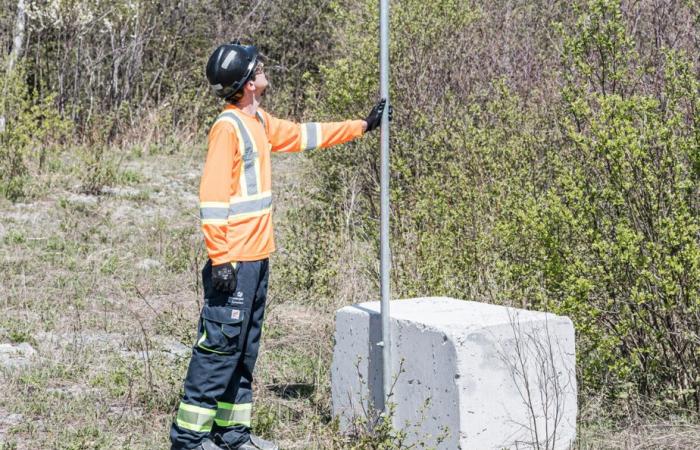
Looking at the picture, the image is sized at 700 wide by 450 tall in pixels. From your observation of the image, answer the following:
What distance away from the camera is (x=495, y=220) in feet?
21.8

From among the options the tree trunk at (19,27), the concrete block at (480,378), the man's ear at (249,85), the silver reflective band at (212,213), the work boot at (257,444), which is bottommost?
the work boot at (257,444)

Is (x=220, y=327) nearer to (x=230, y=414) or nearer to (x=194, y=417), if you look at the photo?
(x=194, y=417)

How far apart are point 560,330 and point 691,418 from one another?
1.00 m

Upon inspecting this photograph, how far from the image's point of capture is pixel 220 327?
4.48m

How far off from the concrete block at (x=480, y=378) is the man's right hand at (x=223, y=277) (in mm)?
774

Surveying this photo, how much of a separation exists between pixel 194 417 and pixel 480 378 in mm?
1399

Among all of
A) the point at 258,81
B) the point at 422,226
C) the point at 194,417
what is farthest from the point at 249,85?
the point at 422,226

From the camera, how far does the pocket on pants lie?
4477mm

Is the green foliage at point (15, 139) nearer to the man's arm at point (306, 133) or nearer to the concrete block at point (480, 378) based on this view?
the man's arm at point (306, 133)

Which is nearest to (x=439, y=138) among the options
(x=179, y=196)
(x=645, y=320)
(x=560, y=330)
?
(x=645, y=320)

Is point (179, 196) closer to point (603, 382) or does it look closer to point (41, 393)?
point (41, 393)

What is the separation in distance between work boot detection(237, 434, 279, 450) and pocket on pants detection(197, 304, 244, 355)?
56 centimetres

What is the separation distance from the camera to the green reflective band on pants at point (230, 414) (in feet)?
15.7

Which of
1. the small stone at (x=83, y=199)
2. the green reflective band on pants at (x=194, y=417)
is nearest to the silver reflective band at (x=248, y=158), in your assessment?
the green reflective band on pants at (x=194, y=417)
